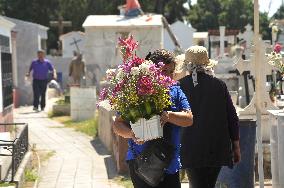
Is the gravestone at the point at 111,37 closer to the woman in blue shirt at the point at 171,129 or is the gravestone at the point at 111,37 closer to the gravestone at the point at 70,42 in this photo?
the woman in blue shirt at the point at 171,129

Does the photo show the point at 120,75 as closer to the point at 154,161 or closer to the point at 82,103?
the point at 154,161

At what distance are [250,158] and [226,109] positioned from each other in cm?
123

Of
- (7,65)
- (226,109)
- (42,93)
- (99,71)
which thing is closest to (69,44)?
(99,71)

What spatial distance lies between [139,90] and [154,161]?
1.64 ft

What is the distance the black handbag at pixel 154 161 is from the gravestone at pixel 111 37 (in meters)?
14.2

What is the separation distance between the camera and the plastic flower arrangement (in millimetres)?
4438

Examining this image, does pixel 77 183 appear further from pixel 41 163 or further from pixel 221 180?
pixel 221 180

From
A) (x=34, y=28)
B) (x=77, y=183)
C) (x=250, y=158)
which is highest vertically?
(x=34, y=28)

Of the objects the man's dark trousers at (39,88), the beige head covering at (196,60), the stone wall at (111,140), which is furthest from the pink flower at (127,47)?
the man's dark trousers at (39,88)

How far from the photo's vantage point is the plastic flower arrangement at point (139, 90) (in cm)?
444

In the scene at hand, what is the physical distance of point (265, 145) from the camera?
8.56 m

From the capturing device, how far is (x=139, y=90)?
443 centimetres

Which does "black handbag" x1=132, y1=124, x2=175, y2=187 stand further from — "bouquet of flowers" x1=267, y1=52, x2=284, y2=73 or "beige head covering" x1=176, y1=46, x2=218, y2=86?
"bouquet of flowers" x1=267, y1=52, x2=284, y2=73

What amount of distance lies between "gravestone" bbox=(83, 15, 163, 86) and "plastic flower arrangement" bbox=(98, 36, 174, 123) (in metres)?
14.2
